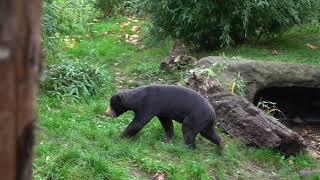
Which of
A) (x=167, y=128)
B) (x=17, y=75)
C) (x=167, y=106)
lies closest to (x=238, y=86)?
(x=167, y=128)

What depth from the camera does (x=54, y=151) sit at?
208 inches

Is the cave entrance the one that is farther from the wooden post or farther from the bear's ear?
the wooden post

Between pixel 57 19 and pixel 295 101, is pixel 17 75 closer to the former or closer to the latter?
pixel 57 19

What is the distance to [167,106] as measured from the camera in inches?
249

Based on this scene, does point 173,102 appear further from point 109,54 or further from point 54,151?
point 109,54

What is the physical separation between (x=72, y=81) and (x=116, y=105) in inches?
73.6

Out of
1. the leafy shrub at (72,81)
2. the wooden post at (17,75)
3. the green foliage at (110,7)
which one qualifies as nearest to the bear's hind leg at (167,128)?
the leafy shrub at (72,81)

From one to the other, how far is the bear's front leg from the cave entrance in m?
4.30

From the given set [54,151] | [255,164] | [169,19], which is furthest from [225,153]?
[169,19]

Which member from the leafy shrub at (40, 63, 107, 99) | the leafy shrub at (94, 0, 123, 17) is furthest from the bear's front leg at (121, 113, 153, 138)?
the leafy shrub at (94, 0, 123, 17)

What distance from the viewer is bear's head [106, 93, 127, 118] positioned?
6.32 meters

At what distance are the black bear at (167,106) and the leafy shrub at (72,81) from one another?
1516 millimetres

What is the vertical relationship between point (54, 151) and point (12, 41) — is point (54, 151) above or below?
below

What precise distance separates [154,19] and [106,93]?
12.9 ft
